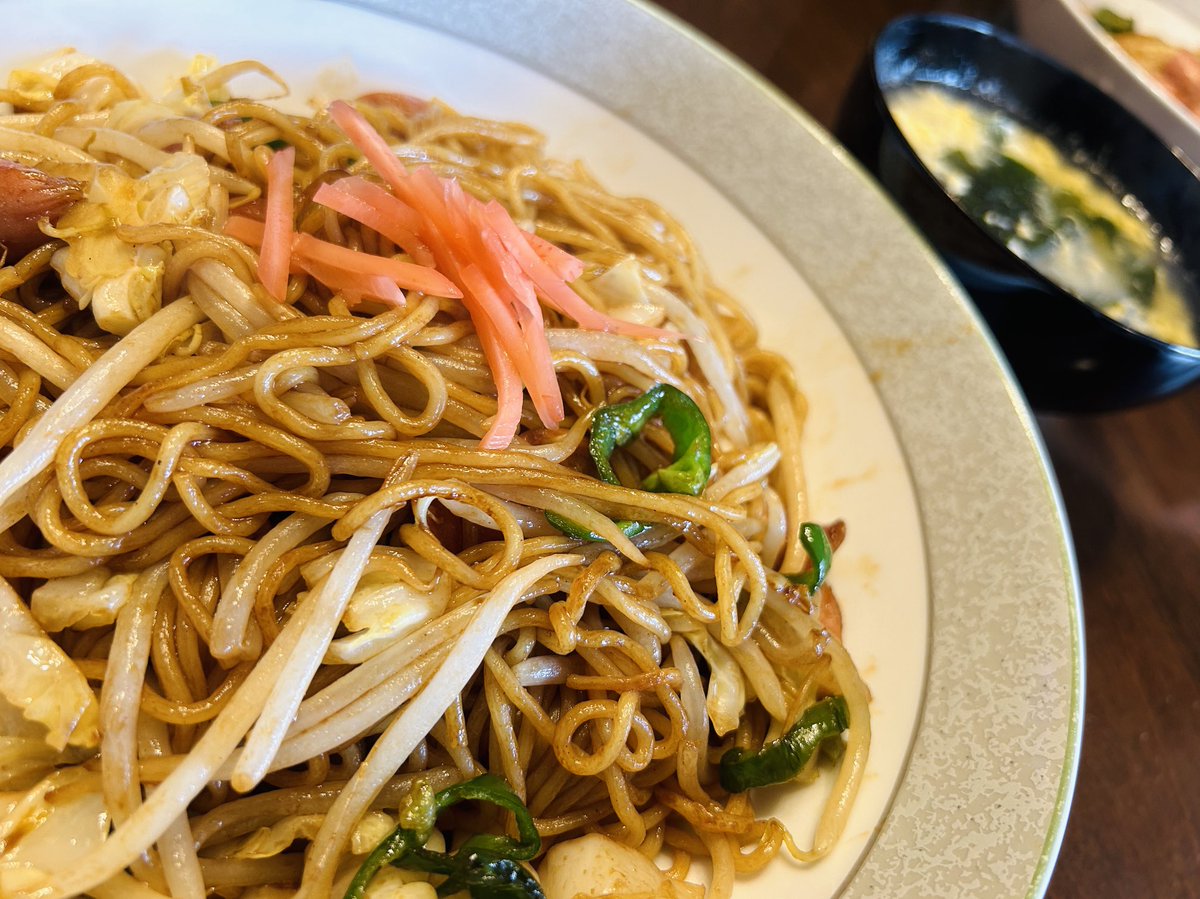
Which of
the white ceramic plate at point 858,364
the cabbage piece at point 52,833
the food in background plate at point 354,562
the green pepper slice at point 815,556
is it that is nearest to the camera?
the cabbage piece at point 52,833

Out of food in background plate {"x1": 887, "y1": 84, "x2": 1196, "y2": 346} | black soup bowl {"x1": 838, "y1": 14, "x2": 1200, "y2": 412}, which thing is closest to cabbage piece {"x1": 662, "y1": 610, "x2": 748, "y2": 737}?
black soup bowl {"x1": 838, "y1": 14, "x2": 1200, "y2": 412}

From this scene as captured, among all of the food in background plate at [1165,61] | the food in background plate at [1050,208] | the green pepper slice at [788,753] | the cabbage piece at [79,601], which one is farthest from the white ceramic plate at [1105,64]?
the cabbage piece at [79,601]

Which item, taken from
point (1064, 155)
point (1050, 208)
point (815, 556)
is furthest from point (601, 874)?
point (1064, 155)

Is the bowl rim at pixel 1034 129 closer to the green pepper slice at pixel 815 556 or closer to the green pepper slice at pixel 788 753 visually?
the green pepper slice at pixel 815 556

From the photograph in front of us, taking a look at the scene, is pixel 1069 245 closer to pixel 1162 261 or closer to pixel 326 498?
pixel 1162 261

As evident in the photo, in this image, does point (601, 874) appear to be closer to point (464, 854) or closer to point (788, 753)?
point (464, 854)

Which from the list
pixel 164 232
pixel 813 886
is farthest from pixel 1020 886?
pixel 164 232
